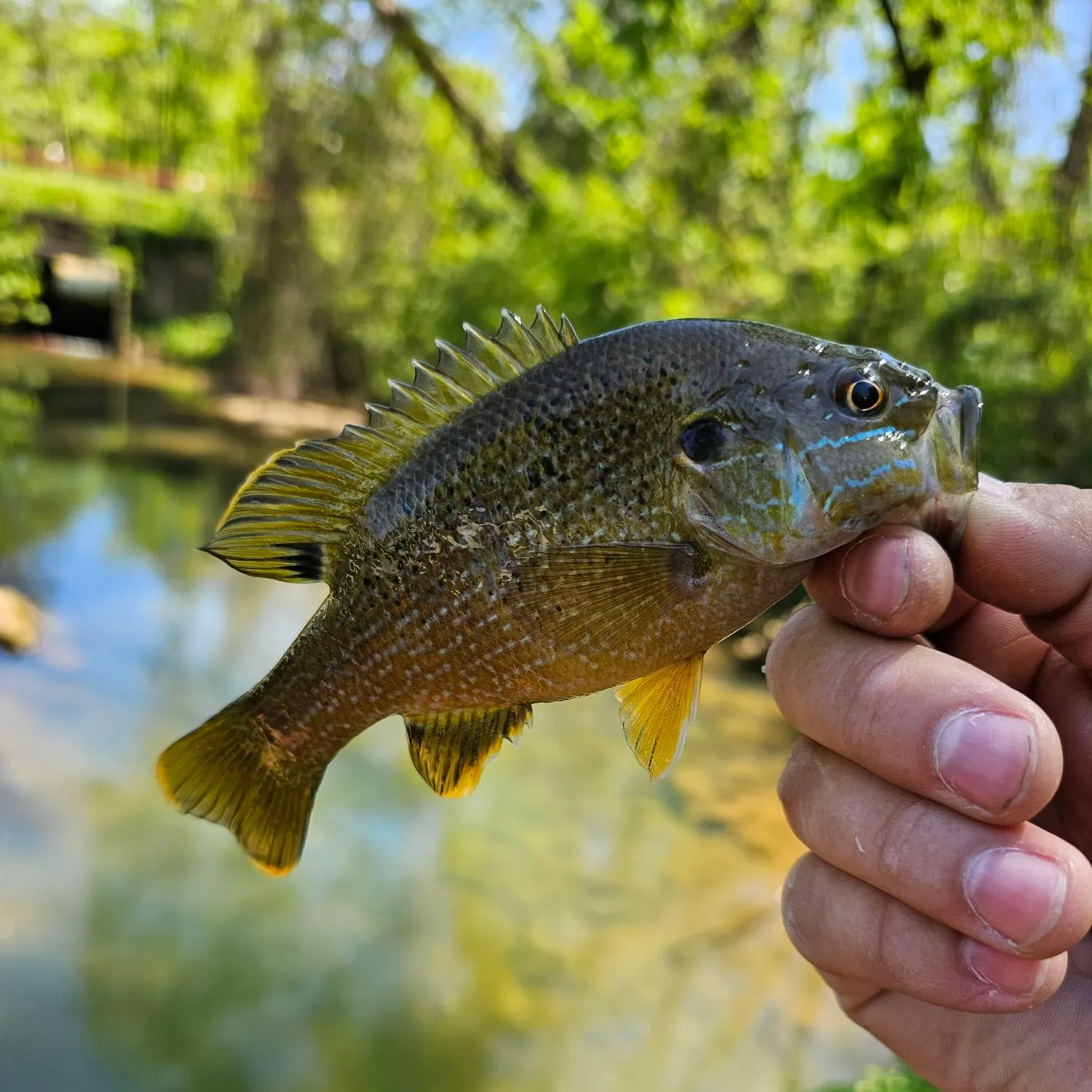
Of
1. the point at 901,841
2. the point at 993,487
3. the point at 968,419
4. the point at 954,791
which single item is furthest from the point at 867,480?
the point at 901,841

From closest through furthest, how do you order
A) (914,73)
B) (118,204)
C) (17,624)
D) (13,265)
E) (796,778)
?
(796,778), (914,73), (17,624), (13,265), (118,204)

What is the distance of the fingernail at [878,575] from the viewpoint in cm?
146

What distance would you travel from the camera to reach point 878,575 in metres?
1.48

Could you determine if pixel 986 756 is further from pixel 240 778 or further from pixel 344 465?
pixel 240 778

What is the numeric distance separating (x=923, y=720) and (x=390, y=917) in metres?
5.58

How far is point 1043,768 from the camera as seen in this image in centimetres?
143

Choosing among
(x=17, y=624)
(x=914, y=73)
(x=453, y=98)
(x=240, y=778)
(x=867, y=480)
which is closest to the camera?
(x=867, y=480)

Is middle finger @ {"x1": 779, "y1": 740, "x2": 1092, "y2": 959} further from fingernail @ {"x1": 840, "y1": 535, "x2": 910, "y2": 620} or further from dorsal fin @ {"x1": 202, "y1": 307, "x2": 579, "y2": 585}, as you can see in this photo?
dorsal fin @ {"x1": 202, "y1": 307, "x2": 579, "y2": 585}

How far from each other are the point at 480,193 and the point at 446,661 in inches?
607

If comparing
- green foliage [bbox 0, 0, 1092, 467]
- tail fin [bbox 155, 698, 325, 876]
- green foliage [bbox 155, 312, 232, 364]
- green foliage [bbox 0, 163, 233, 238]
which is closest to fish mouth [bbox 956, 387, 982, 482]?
tail fin [bbox 155, 698, 325, 876]

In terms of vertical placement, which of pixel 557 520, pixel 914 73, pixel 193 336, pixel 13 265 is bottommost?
pixel 557 520

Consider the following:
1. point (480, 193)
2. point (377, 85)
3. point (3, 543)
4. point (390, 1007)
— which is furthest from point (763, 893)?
point (480, 193)

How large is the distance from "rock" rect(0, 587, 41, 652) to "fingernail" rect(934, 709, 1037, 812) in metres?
8.91

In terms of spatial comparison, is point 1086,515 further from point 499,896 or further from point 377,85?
point 377,85
